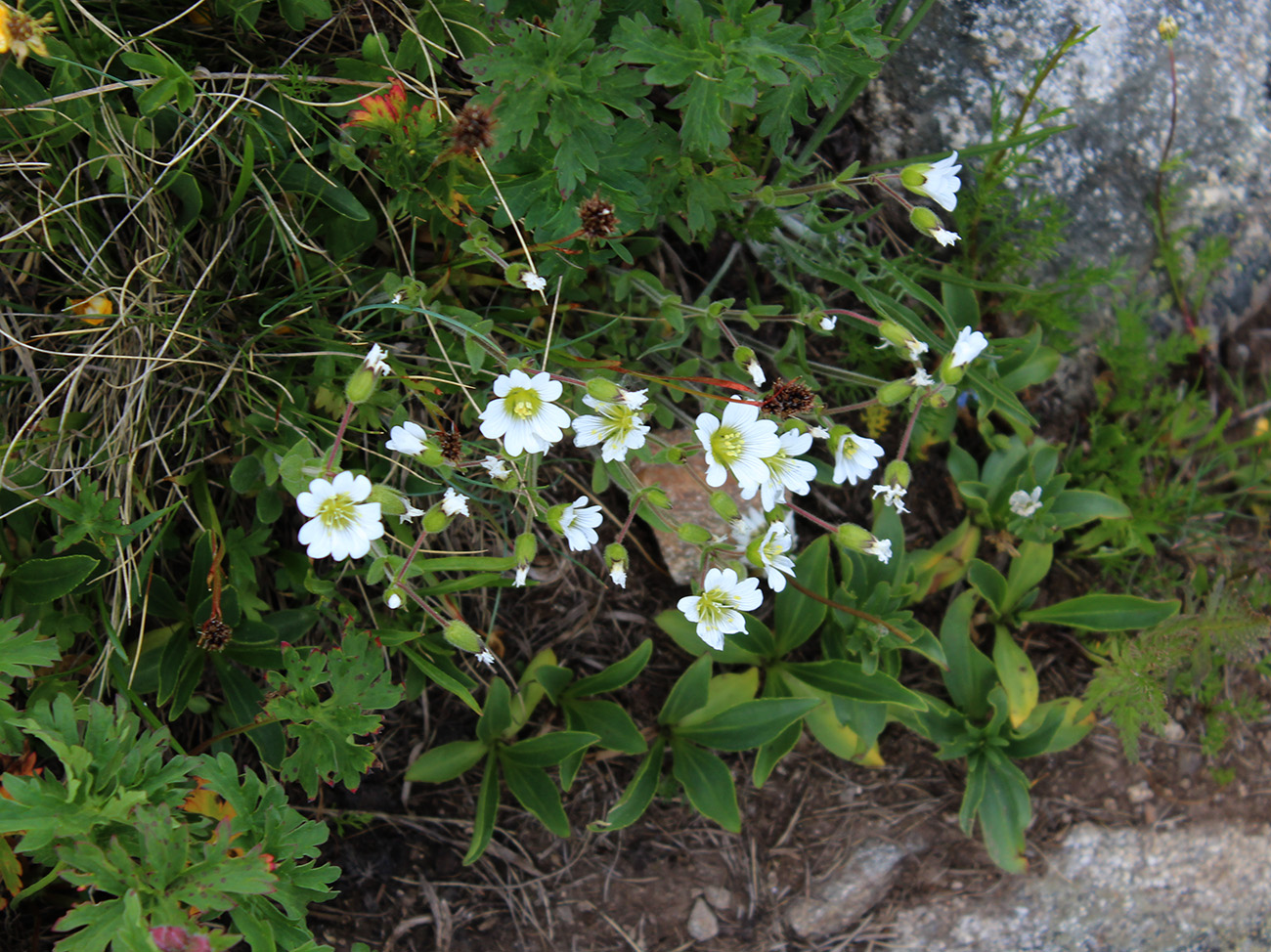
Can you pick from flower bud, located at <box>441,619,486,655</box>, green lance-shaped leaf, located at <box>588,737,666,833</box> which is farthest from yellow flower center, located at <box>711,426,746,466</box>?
green lance-shaped leaf, located at <box>588,737,666,833</box>

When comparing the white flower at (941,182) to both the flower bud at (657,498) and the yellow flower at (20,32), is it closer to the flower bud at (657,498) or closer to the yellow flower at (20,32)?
the flower bud at (657,498)

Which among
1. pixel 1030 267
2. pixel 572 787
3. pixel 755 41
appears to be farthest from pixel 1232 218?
pixel 572 787

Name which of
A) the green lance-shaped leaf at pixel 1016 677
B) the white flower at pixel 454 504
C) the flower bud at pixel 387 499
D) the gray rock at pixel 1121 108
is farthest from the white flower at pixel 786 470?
the gray rock at pixel 1121 108

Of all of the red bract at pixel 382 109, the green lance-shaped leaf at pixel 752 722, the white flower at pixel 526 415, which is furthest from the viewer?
the green lance-shaped leaf at pixel 752 722

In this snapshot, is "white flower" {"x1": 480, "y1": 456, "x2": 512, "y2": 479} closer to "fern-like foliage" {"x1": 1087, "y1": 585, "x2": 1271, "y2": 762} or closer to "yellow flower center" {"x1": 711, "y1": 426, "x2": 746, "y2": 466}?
"yellow flower center" {"x1": 711, "y1": 426, "x2": 746, "y2": 466}

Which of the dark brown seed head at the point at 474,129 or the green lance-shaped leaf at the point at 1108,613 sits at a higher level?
the dark brown seed head at the point at 474,129

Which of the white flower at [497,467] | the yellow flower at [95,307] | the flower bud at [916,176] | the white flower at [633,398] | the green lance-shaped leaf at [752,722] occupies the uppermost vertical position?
the flower bud at [916,176]

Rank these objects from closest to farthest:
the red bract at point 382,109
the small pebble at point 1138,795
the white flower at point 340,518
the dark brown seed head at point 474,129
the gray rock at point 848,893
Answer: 1. the white flower at point 340,518
2. the dark brown seed head at point 474,129
3. the red bract at point 382,109
4. the gray rock at point 848,893
5. the small pebble at point 1138,795
